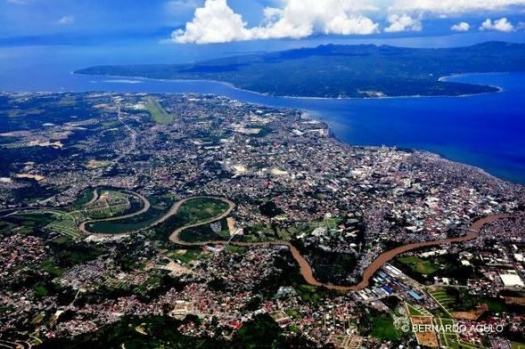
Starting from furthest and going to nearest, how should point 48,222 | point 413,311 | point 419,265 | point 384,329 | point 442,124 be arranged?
1. point 442,124
2. point 48,222
3. point 419,265
4. point 413,311
5. point 384,329

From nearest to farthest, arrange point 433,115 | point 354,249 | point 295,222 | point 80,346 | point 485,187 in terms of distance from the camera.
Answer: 1. point 80,346
2. point 354,249
3. point 295,222
4. point 485,187
5. point 433,115

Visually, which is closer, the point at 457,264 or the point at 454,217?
the point at 457,264

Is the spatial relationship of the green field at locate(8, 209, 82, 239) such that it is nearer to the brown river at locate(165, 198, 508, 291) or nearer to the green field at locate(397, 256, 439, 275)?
the brown river at locate(165, 198, 508, 291)

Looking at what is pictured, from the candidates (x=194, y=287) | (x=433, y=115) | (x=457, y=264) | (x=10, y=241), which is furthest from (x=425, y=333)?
(x=433, y=115)

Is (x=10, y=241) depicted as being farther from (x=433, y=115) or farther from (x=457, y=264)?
(x=433, y=115)

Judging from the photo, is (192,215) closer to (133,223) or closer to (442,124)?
(133,223)

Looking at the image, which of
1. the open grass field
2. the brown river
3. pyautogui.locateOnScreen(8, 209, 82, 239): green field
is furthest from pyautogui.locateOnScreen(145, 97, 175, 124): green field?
the open grass field

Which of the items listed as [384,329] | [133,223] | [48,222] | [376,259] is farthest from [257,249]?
[48,222]

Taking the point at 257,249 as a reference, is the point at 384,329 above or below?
below
